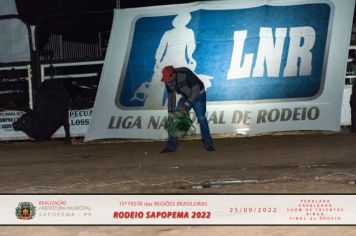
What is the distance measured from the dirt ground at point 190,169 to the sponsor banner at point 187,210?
0.59 feet

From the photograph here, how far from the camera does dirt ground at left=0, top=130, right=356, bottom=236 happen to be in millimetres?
4977

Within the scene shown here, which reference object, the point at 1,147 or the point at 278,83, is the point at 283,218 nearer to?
the point at 278,83

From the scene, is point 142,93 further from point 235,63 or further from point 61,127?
point 61,127

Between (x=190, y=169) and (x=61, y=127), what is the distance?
19.6 ft

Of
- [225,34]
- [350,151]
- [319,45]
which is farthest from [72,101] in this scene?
[350,151]

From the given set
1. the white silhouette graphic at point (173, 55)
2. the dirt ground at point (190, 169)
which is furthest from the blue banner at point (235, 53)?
the dirt ground at point (190, 169)

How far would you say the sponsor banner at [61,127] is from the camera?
42.8 ft

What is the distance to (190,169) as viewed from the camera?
8008 mm

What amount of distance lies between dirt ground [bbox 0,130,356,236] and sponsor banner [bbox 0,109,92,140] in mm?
869

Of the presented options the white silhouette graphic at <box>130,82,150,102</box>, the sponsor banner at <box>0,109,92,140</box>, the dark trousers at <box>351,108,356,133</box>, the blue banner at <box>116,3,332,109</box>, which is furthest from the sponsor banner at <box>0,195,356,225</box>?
the sponsor banner at <box>0,109,92,140</box>

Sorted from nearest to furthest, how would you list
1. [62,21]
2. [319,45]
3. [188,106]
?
[188,106]
[319,45]
[62,21]

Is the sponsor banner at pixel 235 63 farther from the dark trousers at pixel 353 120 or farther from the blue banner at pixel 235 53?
the dark trousers at pixel 353 120

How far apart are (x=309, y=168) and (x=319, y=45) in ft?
14.9

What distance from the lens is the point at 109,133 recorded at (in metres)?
12.1
